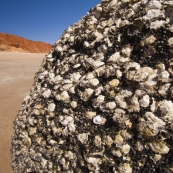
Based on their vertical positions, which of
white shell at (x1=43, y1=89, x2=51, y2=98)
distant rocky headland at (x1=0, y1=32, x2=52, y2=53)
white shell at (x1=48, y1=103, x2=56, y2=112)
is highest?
distant rocky headland at (x1=0, y1=32, x2=52, y2=53)

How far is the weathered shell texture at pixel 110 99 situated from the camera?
1.36 metres

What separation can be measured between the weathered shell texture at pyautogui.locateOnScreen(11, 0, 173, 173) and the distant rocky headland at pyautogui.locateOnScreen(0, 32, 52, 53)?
37.2 meters

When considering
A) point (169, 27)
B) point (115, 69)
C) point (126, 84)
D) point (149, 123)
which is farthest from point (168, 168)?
point (169, 27)

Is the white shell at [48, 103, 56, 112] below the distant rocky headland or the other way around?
below

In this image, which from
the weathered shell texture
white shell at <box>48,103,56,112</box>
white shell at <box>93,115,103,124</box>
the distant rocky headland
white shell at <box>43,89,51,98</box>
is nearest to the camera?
the weathered shell texture

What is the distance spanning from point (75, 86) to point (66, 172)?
2.44 ft

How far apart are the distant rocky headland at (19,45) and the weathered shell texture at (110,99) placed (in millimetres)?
37247

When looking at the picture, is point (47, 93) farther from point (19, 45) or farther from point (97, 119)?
point (19, 45)

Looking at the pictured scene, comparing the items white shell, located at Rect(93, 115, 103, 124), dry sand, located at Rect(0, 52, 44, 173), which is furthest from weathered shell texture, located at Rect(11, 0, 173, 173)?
dry sand, located at Rect(0, 52, 44, 173)

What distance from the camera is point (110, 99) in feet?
5.06

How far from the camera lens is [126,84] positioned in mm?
1509

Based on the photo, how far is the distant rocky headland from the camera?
37.9m

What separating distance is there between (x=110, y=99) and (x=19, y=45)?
154 feet

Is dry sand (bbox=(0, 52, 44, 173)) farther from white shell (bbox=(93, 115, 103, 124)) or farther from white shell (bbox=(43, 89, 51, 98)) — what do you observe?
white shell (bbox=(93, 115, 103, 124))
